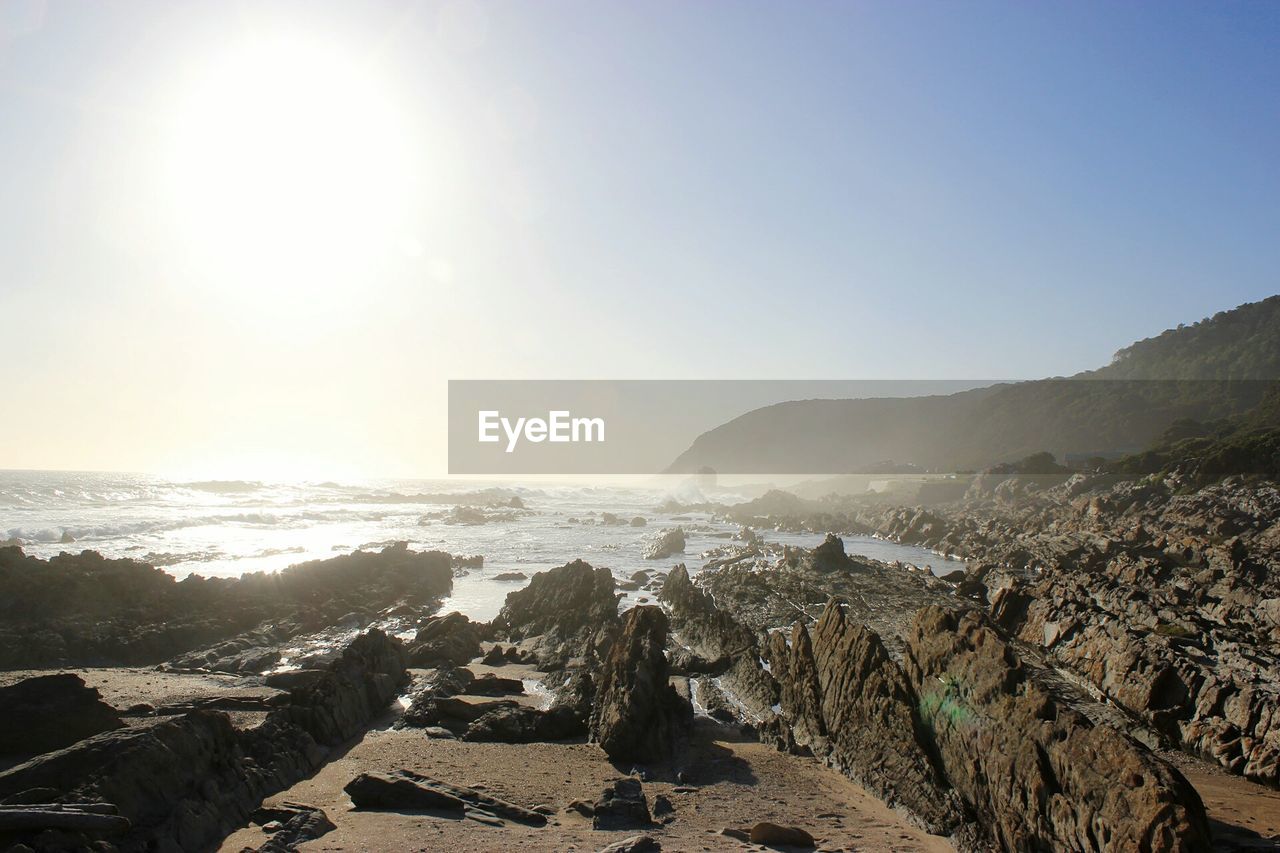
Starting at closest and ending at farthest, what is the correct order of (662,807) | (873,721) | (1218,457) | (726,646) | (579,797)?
(662,807), (579,797), (873,721), (726,646), (1218,457)

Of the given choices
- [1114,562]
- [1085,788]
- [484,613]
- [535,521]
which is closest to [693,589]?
[484,613]

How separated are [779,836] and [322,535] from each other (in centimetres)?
4850

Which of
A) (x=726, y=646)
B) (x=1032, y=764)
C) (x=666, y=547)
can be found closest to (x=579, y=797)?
(x=1032, y=764)

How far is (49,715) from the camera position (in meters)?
9.48

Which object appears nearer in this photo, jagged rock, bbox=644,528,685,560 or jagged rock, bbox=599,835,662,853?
jagged rock, bbox=599,835,662,853

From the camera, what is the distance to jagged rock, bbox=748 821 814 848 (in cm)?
845

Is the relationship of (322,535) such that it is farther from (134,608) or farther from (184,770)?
(184,770)

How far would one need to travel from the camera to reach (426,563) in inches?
1193

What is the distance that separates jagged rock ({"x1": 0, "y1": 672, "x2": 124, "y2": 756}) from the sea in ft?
47.8

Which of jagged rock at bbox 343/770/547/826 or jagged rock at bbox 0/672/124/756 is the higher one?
jagged rock at bbox 0/672/124/756

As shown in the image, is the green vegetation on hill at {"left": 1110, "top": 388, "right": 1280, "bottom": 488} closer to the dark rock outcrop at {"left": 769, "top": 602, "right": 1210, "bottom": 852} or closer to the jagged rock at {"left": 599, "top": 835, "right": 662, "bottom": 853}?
the dark rock outcrop at {"left": 769, "top": 602, "right": 1210, "bottom": 852}

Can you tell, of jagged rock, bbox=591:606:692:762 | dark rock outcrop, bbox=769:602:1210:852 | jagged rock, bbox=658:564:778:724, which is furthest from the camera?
jagged rock, bbox=658:564:778:724

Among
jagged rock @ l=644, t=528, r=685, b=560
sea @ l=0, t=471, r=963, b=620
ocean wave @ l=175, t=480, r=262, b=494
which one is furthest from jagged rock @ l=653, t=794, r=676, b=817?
ocean wave @ l=175, t=480, r=262, b=494

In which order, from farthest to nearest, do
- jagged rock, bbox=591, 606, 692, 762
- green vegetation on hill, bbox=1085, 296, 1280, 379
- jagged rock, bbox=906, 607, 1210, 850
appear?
1. green vegetation on hill, bbox=1085, 296, 1280, 379
2. jagged rock, bbox=591, 606, 692, 762
3. jagged rock, bbox=906, 607, 1210, 850
